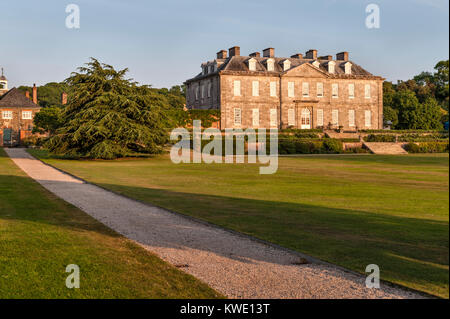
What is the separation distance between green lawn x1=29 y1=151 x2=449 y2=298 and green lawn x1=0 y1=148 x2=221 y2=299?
2.23m

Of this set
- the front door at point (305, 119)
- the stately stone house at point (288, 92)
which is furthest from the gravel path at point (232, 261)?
the front door at point (305, 119)

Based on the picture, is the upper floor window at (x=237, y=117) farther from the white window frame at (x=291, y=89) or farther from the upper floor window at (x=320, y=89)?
the upper floor window at (x=320, y=89)

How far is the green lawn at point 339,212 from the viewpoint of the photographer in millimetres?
6676

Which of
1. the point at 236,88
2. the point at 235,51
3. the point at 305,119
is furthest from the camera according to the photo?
the point at 305,119

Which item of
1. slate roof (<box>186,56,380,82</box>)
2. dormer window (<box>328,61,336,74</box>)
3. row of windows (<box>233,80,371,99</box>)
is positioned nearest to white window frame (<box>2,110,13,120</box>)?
slate roof (<box>186,56,380,82</box>)

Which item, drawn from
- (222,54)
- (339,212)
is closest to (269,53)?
(222,54)

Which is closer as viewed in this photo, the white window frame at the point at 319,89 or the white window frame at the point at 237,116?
the white window frame at the point at 237,116

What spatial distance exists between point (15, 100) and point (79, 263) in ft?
252

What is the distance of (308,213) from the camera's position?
10.8 m

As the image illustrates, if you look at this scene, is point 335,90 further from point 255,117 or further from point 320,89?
point 255,117

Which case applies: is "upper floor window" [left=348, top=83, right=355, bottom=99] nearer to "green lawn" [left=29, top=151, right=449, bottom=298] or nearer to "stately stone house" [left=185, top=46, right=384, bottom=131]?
"stately stone house" [left=185, top=46, right=384, bottom=131]

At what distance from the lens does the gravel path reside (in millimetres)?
5586

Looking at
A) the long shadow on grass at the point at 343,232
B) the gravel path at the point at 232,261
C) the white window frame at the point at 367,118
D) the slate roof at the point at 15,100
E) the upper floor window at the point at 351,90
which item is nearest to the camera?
the gravel path at the point at 232,261

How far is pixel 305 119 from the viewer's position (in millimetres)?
61125
